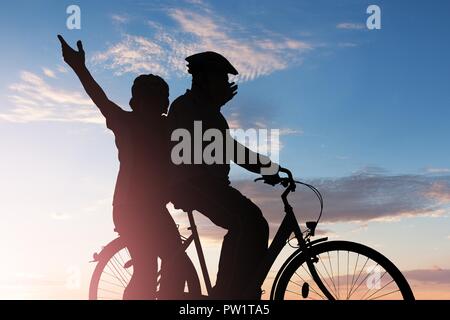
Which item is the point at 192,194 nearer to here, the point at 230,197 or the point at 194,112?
the point at 230,197

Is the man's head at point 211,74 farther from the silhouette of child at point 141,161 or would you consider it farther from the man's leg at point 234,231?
the man's leg at point 234,231

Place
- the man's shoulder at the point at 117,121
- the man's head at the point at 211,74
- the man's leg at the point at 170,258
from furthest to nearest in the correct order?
the man's head at the point at 211,74
the man's leg at the point at 170,258
the man's shoulder at the point at 117,121

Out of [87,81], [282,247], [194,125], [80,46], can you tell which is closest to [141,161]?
[194,125]

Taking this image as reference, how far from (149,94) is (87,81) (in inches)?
25.1

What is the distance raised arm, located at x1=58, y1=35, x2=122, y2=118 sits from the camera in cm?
609

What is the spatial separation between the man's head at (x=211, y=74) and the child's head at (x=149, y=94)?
396mm

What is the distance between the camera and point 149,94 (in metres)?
6.19

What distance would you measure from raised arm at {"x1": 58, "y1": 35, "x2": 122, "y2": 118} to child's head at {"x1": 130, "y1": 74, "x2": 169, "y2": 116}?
22 centimetres

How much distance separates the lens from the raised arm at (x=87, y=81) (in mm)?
6090

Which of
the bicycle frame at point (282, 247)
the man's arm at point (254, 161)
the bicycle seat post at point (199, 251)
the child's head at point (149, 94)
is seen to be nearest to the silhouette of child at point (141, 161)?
the child's head at point (149, 94)

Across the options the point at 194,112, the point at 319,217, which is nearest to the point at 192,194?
the point at 194,112
